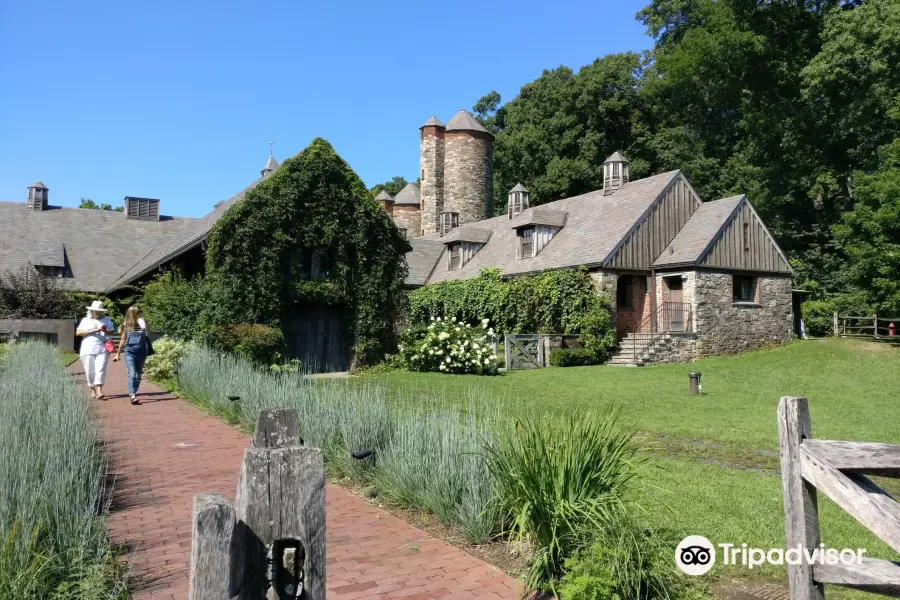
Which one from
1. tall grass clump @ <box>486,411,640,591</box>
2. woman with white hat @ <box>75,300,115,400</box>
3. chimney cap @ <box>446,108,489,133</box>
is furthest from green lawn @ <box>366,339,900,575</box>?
chimney cap @ <box>446,108,489,133</box>

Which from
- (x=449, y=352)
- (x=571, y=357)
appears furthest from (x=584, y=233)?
(x=449, y=352)

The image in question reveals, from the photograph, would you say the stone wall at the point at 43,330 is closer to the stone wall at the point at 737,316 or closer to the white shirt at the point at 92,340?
the white shirt at the point at 92,340

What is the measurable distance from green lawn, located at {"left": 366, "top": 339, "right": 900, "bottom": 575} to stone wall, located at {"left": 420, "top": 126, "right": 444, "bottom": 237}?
901 inches

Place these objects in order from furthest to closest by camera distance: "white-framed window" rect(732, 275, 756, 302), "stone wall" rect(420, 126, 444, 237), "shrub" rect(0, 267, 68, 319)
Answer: "stone wall" rect(420, 126, 444, 237) → "white-framed window" rect(732, 275, 756, 302) → "shrub" rect(0, 267, 68, 319)

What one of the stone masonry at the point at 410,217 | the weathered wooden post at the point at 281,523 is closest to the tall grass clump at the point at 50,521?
the weathered wooden post at the point at 281,523

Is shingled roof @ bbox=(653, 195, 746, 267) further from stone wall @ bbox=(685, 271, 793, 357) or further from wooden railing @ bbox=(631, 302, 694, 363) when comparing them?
wooden railing @ bbox=(631, 302, 694, 363)

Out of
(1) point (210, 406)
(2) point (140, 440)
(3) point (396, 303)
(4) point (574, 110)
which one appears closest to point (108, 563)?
(2) point (140, 440)

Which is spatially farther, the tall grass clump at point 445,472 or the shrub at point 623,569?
the tall grass clump at point 445,472

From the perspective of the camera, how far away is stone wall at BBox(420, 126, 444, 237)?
141 feet

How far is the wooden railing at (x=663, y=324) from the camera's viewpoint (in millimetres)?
25234

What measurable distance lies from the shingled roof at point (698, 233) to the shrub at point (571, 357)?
5501mm

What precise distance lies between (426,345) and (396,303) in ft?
8.17

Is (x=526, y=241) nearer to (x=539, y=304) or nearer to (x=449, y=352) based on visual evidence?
(x=539, y=304)

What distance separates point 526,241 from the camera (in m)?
29.7
